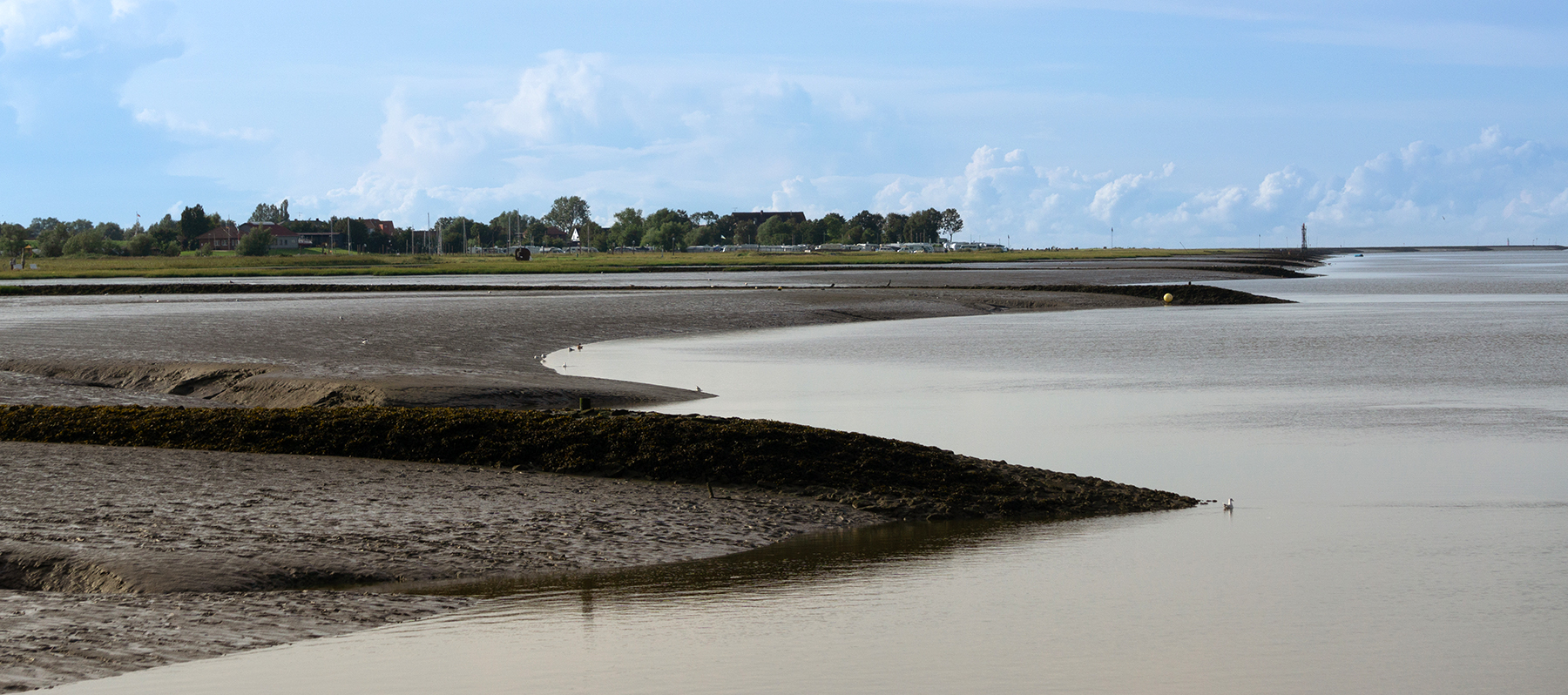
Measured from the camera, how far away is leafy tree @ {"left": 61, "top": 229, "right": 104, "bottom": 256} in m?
168

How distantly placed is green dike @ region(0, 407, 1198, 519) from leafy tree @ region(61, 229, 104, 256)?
167723 mm

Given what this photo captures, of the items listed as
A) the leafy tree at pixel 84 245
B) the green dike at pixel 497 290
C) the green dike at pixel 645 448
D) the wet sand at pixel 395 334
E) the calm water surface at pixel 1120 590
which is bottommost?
the calm water surface at pixel 1120 590

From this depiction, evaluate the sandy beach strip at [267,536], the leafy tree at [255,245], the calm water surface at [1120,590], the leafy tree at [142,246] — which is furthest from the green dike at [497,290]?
the leafy tree at [142,246]

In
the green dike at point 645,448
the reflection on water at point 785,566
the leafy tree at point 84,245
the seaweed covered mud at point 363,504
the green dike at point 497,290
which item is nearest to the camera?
the seaweed covered mud at point 363,504

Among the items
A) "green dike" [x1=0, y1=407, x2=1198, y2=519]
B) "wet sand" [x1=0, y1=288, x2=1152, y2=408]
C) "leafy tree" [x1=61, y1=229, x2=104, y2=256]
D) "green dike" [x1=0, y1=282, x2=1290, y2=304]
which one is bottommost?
"green dike" [x1=0, y1=407, x2=1198, y2=519]

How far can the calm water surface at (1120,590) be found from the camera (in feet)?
30.9

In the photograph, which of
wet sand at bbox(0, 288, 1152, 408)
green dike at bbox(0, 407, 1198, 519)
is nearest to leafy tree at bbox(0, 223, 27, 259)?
wet sand at bbox(0, 288, 1152, 408)

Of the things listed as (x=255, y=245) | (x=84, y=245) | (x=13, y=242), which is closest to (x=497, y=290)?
(x=255, y=245)

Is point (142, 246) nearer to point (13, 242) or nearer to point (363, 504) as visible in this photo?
point (13, 242)

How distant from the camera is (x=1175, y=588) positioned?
11.9 m

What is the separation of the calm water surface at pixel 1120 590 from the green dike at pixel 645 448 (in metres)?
0.79

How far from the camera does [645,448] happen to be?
55.1ft

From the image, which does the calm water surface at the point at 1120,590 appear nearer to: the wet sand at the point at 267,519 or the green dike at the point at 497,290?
the wet sand at the point at 267,519

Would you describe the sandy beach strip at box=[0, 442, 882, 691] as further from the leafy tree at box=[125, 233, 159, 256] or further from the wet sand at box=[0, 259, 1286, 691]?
the leafy tree at box=[125, 233, 159, 256]
